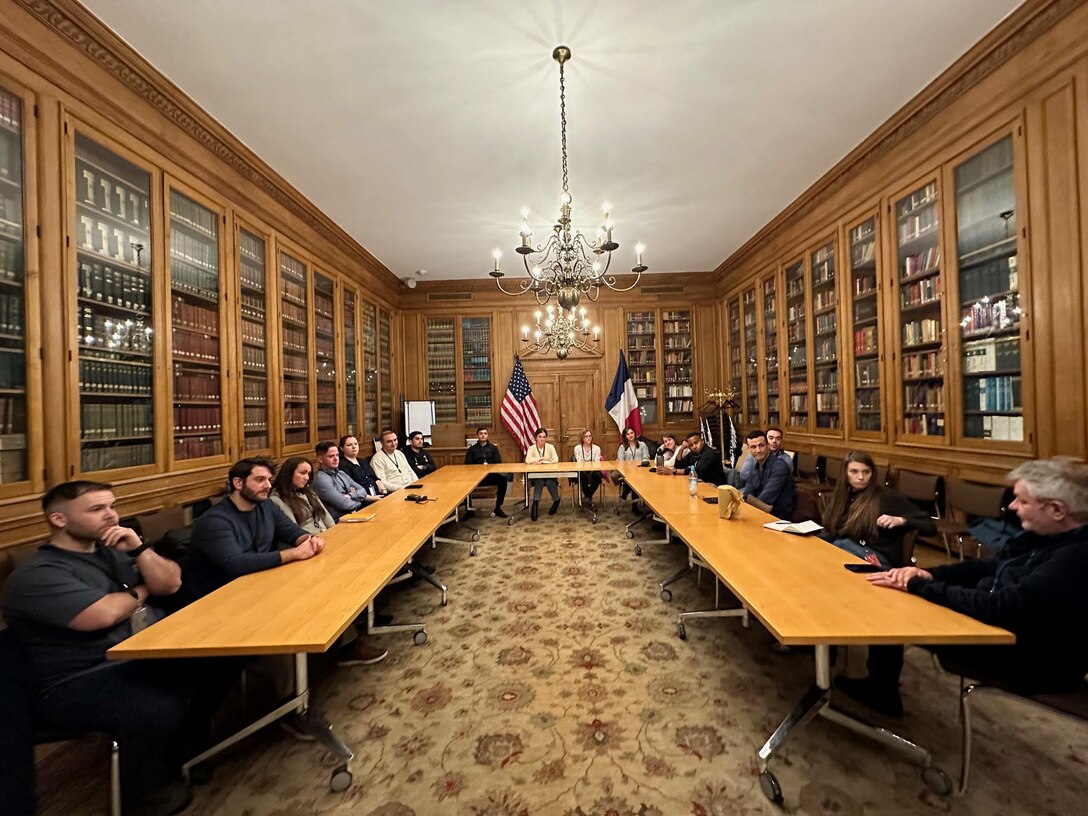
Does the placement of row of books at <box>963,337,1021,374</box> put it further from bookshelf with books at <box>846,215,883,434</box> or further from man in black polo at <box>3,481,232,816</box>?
man in black polo at <box>3,481,232,816</box>

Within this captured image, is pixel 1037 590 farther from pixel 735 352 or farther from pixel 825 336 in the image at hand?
pixel 735 352

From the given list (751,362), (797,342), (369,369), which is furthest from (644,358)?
(369,369)

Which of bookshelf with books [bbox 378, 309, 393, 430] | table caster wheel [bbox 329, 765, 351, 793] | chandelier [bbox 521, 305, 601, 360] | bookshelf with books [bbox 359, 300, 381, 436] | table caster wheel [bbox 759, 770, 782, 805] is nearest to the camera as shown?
table caster wheel [bbox 759, 770, 782, 805]

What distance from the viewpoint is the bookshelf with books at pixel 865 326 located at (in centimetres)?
470

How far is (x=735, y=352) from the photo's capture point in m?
7.97

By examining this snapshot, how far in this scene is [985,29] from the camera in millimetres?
3062

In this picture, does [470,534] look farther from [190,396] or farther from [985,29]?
[985,29]

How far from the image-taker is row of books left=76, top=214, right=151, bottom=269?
2.96 meters

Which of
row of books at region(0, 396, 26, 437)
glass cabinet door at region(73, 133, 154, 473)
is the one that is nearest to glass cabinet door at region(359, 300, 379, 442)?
glass cabinet door at region(73, 133, 154, 473)

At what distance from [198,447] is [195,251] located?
5.16ft

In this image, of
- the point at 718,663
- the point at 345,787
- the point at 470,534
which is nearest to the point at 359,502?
the point at 470,534

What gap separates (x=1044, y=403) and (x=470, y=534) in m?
4.86

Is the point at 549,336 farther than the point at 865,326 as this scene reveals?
Yes

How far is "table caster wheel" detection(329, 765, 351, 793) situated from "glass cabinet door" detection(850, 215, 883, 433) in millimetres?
4988
